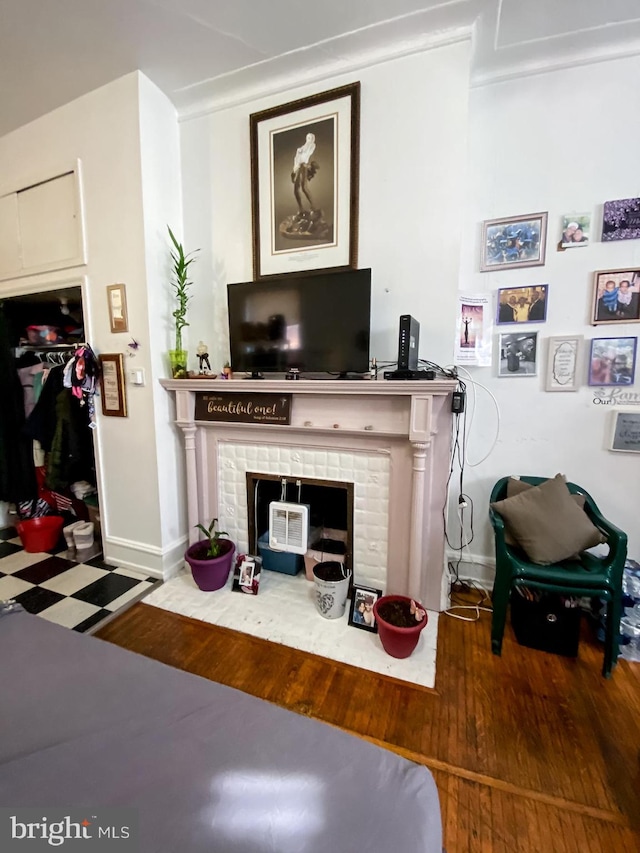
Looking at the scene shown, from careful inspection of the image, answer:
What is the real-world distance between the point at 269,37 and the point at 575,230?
1.76 metres

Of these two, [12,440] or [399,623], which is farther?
[12,440]

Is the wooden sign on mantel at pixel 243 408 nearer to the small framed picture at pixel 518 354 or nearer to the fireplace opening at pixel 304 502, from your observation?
the fireplace opening at pixel 304 502

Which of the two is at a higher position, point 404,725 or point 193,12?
point 193,12

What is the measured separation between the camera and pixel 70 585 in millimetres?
2092

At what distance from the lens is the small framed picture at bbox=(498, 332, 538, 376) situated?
6.16 ft

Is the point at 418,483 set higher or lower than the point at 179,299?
lower

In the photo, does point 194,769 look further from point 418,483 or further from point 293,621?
point 418,483

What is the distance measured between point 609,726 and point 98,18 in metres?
3.61

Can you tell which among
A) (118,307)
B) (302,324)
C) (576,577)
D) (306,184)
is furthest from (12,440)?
(576,577)

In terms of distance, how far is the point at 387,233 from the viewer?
184 cm

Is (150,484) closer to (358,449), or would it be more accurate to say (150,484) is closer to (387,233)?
(358,449)

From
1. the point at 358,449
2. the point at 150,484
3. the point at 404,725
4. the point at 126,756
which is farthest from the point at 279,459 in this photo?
the point at 126,756

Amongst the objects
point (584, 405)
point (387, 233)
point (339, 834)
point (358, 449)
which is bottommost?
point (339, 834)
